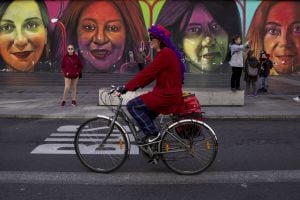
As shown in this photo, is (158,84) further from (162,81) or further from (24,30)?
(24,30)

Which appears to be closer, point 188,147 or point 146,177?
point 146,177

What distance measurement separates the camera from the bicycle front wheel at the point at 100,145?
564 centimetres

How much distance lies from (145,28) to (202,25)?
2.90 metres

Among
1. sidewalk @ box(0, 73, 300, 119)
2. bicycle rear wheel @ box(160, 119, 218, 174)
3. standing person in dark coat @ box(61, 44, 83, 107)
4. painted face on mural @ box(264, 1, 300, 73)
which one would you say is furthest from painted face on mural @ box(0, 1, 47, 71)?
bicycle rear wheel @ box(160, 119, 218, 174)

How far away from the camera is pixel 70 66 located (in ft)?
37.6

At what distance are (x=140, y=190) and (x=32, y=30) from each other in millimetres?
20425

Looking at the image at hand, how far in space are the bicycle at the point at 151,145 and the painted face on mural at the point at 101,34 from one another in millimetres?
18390

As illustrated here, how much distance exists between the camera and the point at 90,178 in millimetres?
5508

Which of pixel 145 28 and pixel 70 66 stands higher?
pixel 145 28

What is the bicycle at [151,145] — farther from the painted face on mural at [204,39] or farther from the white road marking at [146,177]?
the painted face on mural at [204,39]

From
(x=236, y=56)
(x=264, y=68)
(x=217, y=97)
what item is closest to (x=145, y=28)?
(x=264, y=68)

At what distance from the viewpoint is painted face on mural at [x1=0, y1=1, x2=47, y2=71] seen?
946 inches

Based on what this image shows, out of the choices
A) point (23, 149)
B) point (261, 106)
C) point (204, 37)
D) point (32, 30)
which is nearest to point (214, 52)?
point (204, 37)

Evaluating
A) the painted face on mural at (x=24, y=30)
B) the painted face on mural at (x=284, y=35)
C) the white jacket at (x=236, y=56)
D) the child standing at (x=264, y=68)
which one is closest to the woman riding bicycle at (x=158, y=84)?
the white jacket at (x=236, y=56)
